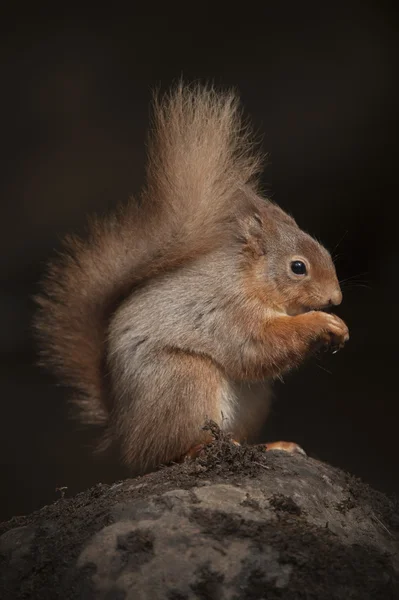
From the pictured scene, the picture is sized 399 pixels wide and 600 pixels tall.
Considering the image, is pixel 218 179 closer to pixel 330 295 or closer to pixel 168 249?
pixel 168 249

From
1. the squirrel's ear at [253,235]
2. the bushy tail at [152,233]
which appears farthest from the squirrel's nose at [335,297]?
the bushy tail at [152,233]

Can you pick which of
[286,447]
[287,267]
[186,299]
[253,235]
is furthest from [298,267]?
[286,447]

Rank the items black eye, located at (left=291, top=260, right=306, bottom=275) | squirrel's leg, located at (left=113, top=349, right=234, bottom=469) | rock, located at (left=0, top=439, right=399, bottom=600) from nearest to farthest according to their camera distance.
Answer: rock, located at (left=0, top=439, right=399, bottom=600), squirrel's leg, located at (left=113, top=349, right=234, bottom=469), black eye, located at (left=291, top=260, right=306, bottom=275)

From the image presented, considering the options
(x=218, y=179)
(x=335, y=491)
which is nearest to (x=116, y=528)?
(x=335, y=491)

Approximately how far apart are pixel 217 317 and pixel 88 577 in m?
0.69

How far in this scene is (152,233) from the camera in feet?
6.17

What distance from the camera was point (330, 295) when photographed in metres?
1.87

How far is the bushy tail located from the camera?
6.15 feet

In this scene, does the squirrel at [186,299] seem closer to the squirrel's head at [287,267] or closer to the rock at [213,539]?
the squirrel's head at [287,267]

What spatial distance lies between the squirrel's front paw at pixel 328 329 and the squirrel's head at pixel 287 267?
0.05 m

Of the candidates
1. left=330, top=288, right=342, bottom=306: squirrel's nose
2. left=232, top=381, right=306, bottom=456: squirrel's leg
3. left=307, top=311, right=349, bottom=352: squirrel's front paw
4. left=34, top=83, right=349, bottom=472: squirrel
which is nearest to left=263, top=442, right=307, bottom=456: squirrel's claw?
left=232, top=381, right=306, bottom=456: squirrel's leg

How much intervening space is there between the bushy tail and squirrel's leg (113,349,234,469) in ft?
0.60

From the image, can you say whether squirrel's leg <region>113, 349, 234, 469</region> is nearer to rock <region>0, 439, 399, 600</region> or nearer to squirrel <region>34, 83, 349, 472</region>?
squirrel <region>34, 83, 349, 472</region>

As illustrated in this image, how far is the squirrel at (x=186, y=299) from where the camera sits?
1.78 meters
